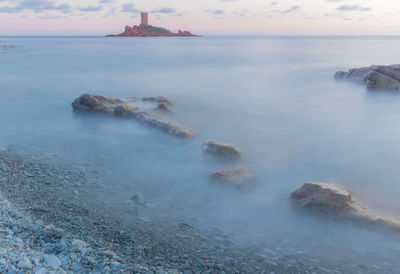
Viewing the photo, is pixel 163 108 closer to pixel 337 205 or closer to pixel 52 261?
pixel 337 205

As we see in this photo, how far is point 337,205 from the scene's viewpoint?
631 cm

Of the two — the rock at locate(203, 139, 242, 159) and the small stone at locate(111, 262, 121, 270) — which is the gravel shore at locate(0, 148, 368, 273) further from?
the rock at locate(203, 139, 242, 159)

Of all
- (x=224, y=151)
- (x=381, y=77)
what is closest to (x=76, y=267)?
(x=224, y=151)

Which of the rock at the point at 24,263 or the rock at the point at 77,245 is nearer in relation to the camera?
the rock at the point at 24,263

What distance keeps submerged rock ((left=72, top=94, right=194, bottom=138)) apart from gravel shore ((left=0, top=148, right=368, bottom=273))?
4.84 m

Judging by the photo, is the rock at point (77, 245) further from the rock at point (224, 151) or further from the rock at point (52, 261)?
the rock at point (224, 151)

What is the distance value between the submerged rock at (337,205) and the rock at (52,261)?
4.49m

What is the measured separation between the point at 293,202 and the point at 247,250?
6.51 ft

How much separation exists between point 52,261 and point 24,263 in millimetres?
309

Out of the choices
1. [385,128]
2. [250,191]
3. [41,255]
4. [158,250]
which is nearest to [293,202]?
[250,191]

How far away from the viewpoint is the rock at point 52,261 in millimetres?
4055

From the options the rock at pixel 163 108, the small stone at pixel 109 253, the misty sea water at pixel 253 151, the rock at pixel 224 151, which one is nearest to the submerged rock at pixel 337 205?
the misty sea water at pixel 253 151

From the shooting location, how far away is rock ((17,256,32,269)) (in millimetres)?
3926

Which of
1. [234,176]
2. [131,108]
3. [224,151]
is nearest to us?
[234,176]
